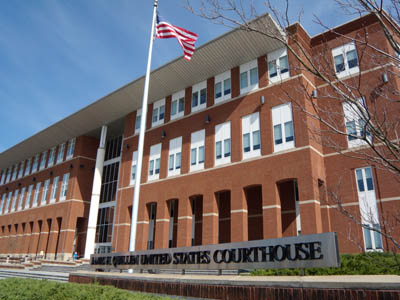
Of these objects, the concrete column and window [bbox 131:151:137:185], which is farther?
the concrete column

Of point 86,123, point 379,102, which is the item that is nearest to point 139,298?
point 379,102

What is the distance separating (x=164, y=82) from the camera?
1215 inches

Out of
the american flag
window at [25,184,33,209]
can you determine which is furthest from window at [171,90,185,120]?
window at [25,184,33,209]

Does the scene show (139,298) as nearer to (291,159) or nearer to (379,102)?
(291,159)

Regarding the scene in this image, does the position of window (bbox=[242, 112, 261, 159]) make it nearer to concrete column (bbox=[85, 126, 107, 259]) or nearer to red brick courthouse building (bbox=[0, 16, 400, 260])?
red brick courthouse building (bbox=[0, 16, 400, 260])

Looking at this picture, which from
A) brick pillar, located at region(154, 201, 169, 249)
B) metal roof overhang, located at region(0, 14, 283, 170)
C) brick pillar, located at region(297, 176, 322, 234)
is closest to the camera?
brick pillar, located at region(297, 176, 322, 234)

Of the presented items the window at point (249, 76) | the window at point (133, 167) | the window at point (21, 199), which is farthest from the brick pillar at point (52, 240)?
the window at point (249, 76)

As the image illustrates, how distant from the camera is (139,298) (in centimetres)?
709

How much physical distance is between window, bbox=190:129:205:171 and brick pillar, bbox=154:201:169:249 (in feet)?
14.3

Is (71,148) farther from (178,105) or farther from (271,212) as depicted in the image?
(271,212)

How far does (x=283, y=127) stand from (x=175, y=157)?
10.3 m

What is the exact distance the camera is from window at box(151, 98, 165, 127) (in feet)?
105

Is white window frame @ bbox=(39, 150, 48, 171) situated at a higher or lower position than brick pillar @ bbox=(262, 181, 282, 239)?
higher

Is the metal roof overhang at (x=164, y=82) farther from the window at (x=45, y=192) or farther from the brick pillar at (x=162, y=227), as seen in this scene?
the brick pillar at (x=162, y=227)
